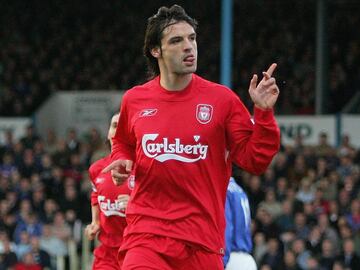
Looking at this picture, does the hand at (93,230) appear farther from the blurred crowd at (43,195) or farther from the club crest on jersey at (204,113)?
the blurred crowd at (43,195)

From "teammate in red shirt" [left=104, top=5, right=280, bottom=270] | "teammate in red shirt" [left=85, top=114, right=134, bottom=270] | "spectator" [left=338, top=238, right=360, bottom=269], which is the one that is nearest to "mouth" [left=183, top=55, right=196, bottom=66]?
"teammate in red shirt" [left=104, top=5, right=280, bottom=270]

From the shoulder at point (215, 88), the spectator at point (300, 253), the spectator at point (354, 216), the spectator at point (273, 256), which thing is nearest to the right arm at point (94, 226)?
the shoulder at point (215, 88)

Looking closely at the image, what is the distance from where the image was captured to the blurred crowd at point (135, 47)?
24.6m

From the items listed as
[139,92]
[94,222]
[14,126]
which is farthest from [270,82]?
[14,126]

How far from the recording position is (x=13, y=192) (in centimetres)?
1850

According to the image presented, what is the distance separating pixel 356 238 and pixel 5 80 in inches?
469

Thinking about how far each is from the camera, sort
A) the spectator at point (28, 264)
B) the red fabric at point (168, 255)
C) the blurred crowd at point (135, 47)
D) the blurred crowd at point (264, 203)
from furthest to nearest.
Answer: the blurred crowd at point (135, 47)
the spectator at point (28, 264)
the blurred crowd at point (264, 203)
the red fabric at point (168, 255)

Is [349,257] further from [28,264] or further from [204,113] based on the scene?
[204,113]

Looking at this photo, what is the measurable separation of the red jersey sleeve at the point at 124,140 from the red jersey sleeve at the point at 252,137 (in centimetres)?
67

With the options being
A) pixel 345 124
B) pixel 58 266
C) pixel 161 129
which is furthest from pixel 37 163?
pixel 161 129

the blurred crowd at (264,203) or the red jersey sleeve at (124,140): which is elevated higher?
the red jersey sleeve at (124,140)

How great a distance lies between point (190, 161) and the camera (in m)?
6.32

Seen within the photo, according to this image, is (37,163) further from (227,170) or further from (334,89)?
(227,170)

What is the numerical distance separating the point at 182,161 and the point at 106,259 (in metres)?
2.01
